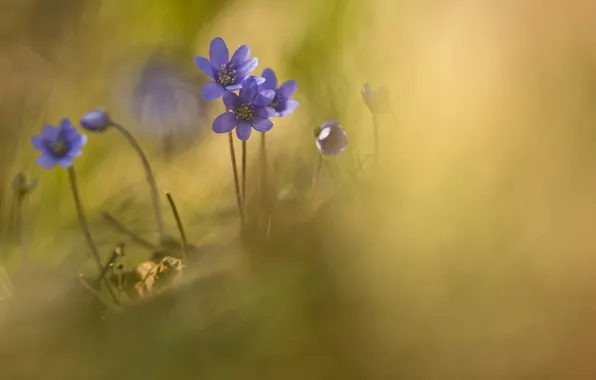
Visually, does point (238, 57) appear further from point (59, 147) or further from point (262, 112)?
point (59, 147)

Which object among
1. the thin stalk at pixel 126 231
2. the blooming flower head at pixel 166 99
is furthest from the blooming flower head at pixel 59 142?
the blooming flower head at pixel 166 99

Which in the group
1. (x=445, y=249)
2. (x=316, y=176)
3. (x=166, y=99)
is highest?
(x=166, y=99)

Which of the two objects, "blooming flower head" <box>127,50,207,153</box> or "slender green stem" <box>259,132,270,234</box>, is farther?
"blooming flower head" <box>127,50,207,153</box>

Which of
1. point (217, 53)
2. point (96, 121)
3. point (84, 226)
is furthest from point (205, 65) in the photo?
point (84, 226)

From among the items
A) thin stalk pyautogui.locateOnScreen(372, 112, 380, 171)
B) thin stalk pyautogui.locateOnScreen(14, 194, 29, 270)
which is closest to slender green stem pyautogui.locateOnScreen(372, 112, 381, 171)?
thin stalk pyautogui.locateOnScreen(372, 112, 380, 171)

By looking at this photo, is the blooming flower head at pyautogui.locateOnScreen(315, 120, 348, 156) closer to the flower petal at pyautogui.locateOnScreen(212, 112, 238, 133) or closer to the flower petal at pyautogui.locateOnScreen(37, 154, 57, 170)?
the flower petal at pyautogui.locateOnScreen(212, 112, 238, 133)

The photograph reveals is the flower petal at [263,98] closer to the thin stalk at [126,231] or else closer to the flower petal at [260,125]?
the flower petal at [260,125]
